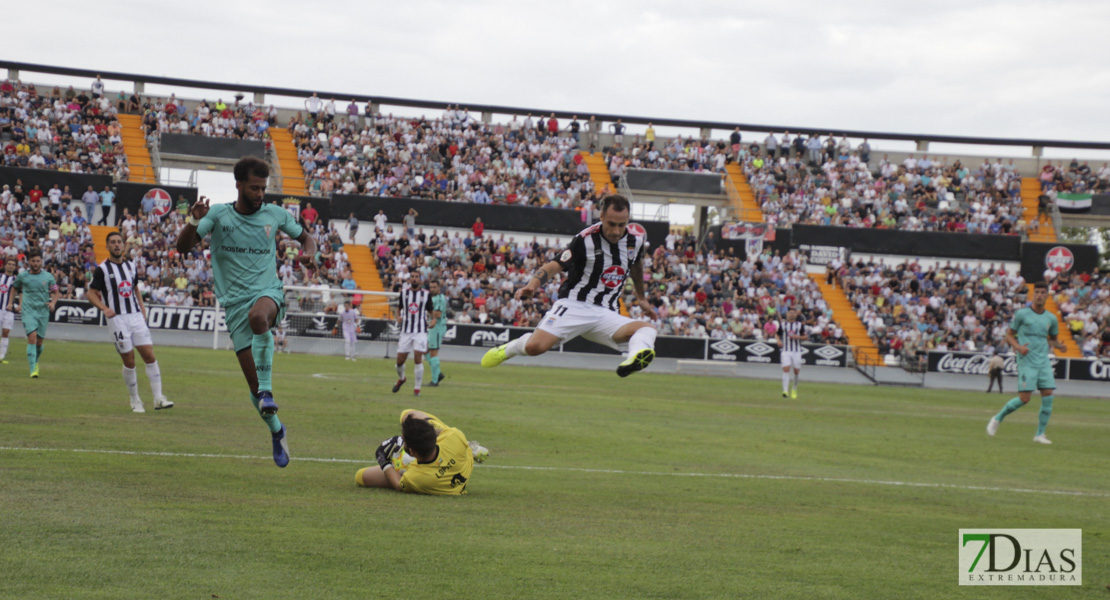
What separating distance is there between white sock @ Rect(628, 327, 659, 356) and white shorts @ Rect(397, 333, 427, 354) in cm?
1296

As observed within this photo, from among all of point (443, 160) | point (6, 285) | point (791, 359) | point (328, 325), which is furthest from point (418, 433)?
point (443, 160)

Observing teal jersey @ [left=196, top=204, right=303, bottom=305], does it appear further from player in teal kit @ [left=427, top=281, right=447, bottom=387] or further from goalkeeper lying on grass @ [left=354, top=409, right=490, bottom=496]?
player in teal kit @ [left=427, top=281, right=447, bottom=387]

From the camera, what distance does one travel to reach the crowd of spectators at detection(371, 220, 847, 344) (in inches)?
1711

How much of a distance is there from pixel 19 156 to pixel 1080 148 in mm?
56270

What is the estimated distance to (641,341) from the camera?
402 inches

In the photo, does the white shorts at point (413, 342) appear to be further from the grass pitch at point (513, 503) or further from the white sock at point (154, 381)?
the white sock at point (154, 381)

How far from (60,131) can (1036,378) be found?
145 feet

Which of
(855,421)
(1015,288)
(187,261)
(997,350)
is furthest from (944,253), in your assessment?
(187,261)

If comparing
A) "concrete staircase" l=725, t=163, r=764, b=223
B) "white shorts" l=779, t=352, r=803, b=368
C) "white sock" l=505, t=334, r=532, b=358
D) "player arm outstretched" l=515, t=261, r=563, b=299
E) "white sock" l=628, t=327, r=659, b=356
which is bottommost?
"white shorts" l=779, t=352, r=803, b=368

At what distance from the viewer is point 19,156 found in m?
45.6

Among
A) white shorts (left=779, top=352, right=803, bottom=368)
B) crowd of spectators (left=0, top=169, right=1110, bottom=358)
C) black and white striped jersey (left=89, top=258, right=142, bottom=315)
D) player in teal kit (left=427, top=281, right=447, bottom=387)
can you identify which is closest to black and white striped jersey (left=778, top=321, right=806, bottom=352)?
white shorts (left=779, top=352, right=803, bottom=368)

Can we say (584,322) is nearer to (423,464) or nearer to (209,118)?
(423,464)

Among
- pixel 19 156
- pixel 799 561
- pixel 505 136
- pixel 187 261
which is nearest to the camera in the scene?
pixel 799 561

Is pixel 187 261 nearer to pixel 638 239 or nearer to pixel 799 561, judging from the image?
pixel 638 239
